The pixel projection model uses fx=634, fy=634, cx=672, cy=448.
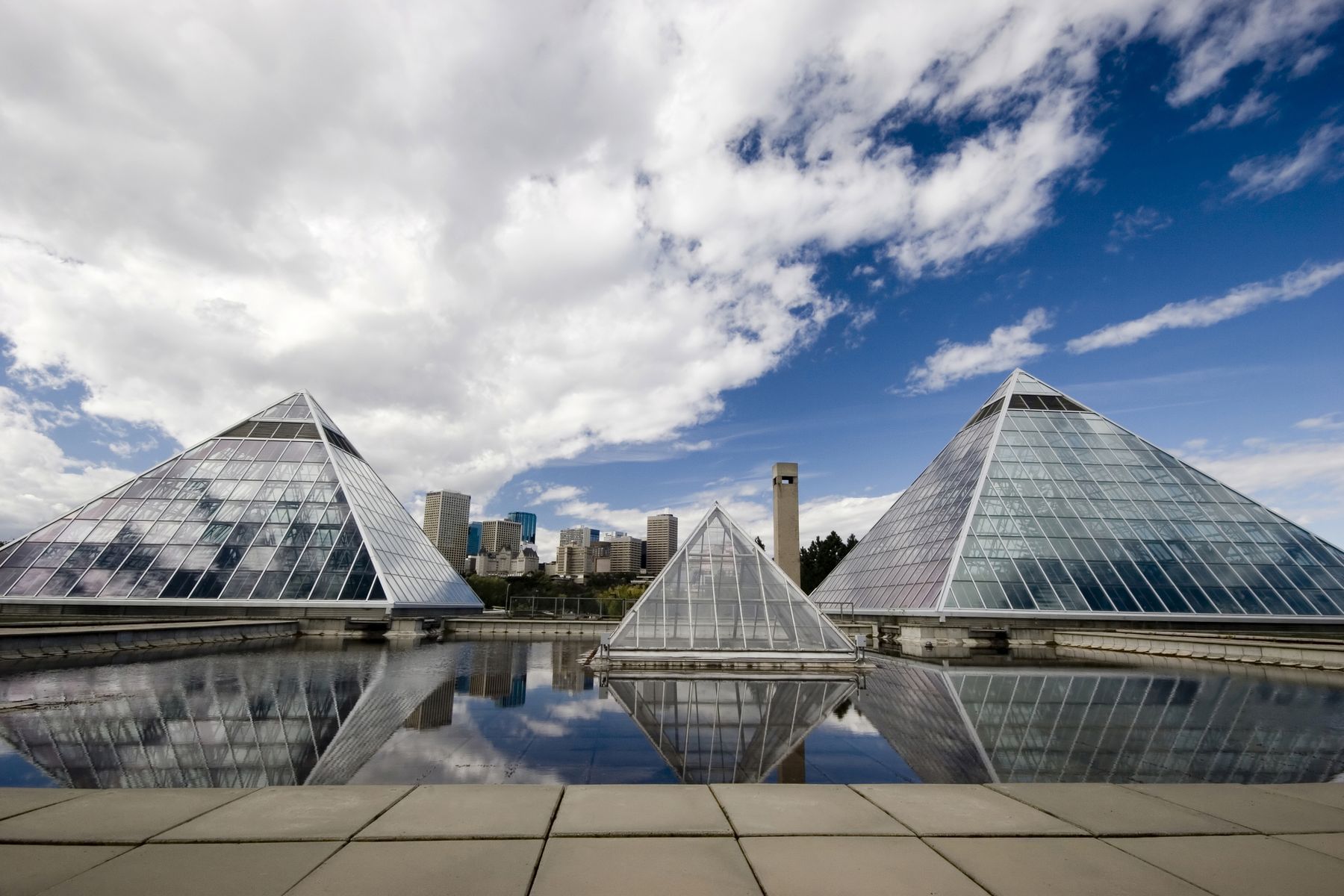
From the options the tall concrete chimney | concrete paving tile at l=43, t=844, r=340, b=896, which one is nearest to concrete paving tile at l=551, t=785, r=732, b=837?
concrete paving tile at l=43, t=844, r=340, b=896

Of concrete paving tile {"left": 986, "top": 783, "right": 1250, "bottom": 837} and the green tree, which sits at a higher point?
the green tree

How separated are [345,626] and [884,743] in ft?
99.4

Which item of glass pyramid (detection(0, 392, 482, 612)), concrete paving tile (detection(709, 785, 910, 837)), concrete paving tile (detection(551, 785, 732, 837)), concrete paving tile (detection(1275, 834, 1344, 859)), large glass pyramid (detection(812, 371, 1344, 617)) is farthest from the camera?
large glass pyramid (detection(812, 371, 1344, 617))

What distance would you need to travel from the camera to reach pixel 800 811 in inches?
254

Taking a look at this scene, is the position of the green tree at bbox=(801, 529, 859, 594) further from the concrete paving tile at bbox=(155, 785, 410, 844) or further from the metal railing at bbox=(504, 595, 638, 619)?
the concrete paving tile at bbox=(155, 785, 410, 844)

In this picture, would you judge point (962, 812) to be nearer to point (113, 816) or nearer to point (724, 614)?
point (113, 816)

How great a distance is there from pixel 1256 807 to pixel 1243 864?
2.14 meters

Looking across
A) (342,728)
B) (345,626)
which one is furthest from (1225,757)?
(345,626)

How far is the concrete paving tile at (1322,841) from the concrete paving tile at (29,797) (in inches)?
466

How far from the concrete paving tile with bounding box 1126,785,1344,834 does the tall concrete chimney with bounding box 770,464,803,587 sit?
37701mm

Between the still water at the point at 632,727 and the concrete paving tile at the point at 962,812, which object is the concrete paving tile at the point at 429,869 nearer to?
the still water at the point at 632,727

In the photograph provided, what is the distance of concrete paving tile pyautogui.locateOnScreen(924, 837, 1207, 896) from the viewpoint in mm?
4758

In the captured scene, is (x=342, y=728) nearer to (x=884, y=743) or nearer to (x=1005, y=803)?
(x=884, y=743)

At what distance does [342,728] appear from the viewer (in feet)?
36.3
